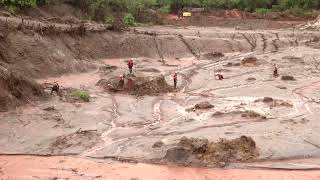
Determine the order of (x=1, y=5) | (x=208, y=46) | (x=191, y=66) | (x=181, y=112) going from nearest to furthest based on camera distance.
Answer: (x=181, y=112)
(x=191, y=66)
(x=1, y=5)
(x=208, y=46)

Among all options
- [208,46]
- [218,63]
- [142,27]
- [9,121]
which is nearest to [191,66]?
[218,63]

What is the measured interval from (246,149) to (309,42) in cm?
2603

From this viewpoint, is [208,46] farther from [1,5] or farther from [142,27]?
[1,5]

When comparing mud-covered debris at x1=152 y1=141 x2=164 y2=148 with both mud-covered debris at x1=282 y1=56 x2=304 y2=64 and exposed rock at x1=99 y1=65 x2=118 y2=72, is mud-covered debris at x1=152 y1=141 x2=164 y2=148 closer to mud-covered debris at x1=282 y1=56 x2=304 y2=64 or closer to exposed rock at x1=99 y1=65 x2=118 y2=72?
exposed rock at x1=99 y1=65 x2=118 y2=72

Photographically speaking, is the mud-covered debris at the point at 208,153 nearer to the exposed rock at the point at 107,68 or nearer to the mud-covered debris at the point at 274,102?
the mud-covered debris at the point at 274,102

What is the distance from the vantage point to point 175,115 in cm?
2052

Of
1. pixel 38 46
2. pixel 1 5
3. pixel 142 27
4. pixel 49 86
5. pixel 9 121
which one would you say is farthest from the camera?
pixel 142 27

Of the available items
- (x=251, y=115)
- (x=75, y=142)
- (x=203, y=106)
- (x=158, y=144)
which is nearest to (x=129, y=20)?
(x=203, y=106)

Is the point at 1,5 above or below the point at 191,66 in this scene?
above

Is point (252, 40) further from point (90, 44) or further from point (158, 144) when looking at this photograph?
point (158, 144)

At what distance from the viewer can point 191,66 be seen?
3194cm

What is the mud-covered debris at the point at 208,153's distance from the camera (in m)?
15.2

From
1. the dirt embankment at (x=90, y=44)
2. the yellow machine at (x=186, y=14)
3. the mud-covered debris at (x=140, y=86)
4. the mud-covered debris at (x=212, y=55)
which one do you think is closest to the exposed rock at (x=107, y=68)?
the dirt embankment at (x=90, y=44)

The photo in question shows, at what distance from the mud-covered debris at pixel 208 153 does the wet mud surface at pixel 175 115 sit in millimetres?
187
